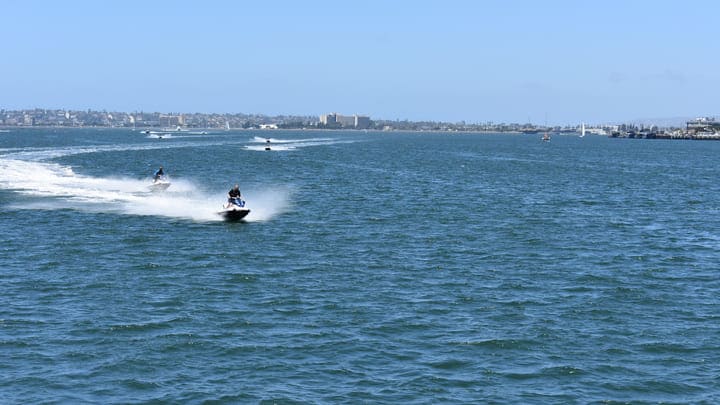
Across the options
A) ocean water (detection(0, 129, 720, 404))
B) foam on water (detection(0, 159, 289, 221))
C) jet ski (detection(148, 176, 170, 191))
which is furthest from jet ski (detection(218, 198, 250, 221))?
jet ski (detection(148, 176, 170, 191))

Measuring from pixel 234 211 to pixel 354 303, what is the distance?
89.1ft

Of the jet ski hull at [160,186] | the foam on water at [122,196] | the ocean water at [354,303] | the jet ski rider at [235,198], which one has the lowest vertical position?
the ocean water at [354,303]

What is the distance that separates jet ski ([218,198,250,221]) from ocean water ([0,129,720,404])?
729 millimetres

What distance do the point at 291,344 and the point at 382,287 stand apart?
415 inches

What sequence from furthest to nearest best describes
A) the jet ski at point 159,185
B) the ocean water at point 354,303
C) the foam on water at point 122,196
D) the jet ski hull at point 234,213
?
the jet ski at point 159,185 → the foam on water at point 122,196 → the jet ski hull at point 234,213 → the ocean water at point 354,303

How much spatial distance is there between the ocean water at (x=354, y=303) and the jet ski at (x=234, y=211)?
729 millimetres

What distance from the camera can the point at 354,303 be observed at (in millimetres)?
37438

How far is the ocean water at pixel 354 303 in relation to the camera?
27.1 metres

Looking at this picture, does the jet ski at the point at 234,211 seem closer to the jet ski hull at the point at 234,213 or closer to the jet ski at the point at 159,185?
the jet ski hull at the point at 234,213

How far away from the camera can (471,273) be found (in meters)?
44.9

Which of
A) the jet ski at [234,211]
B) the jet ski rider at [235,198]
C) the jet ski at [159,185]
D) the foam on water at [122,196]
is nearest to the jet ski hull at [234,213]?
the jet ski at [234,211]

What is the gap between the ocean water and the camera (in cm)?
2714

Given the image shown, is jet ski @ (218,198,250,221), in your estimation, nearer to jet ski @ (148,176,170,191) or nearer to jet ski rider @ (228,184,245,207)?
jet ski rider @ (228,184,245,207)

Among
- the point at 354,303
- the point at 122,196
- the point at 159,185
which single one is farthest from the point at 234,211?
the point at 354,303
